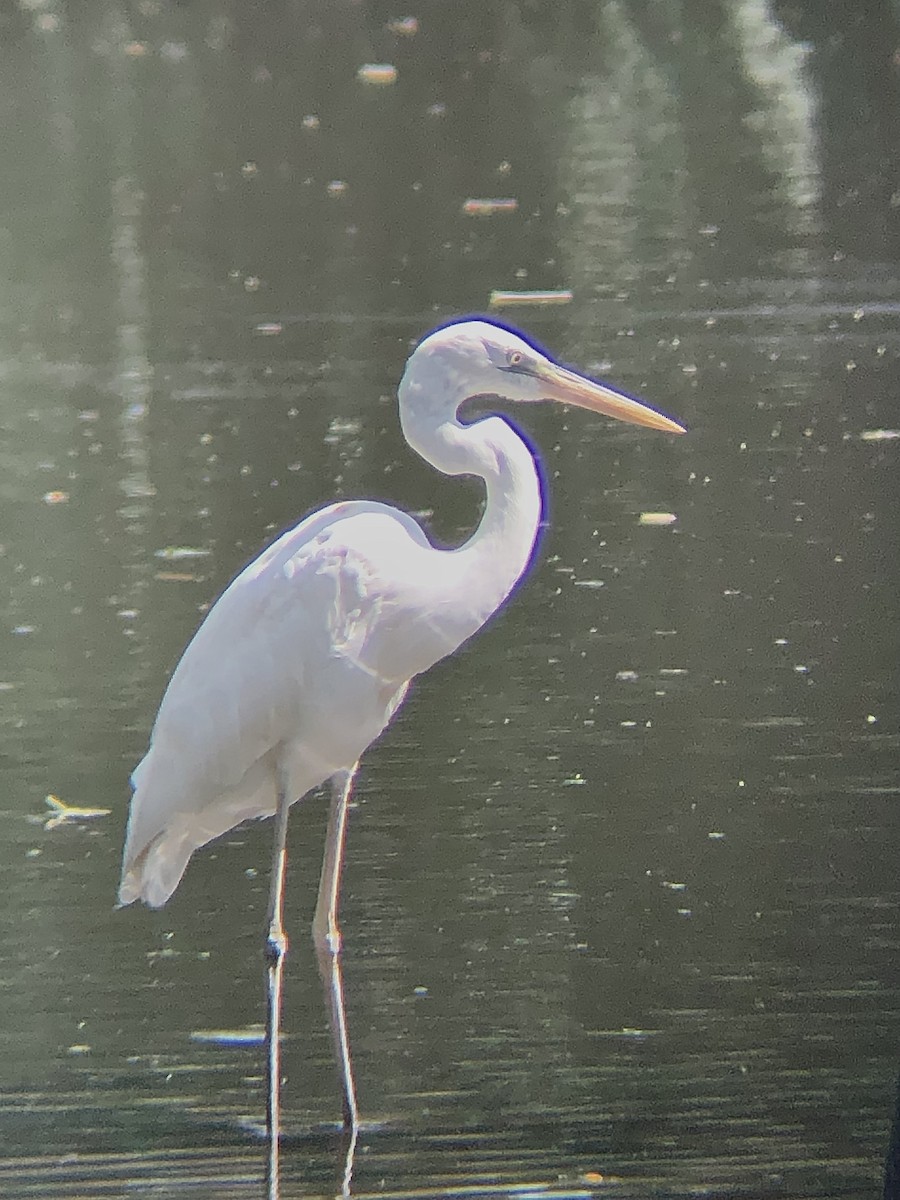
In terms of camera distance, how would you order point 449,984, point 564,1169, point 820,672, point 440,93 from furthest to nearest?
point 440,93
point 820,672
point 449,984
point 564,1169

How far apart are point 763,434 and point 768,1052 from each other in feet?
15.1

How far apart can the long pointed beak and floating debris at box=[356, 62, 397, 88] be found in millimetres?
14729

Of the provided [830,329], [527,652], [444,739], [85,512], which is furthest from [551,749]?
[830,329]

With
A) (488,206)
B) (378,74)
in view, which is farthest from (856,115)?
(378,74)

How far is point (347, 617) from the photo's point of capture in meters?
4.25

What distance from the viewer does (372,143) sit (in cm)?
1584

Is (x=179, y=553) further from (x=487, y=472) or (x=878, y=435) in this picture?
(x=487, y=472)

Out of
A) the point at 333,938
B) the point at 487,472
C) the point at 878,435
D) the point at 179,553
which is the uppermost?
the point at 487,472

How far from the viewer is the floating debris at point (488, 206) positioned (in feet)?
43.4

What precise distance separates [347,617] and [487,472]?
393 millimetres

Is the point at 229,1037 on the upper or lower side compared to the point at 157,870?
lower

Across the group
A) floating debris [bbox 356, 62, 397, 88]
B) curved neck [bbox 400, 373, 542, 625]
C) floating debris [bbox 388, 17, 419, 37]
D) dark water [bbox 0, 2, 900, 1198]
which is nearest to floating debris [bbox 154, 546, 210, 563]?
dark water [bbox 0, 2, 900, 1198]

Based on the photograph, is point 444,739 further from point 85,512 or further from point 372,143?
point 372,143

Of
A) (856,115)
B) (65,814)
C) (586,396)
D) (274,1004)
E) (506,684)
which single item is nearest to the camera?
(274,1004)
